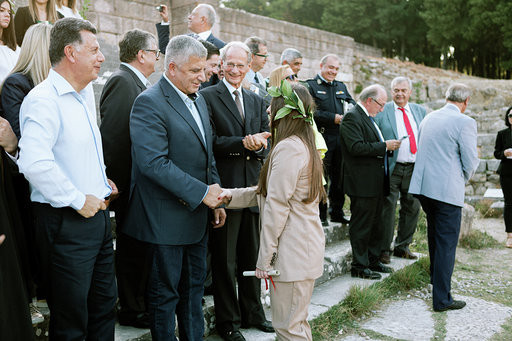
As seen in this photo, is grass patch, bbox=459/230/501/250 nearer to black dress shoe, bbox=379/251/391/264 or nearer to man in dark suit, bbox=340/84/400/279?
black dress shoe, bbox=379/251/391/264

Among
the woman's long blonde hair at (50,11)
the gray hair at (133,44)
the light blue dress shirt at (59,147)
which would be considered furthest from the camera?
the woman's long blonde hair at (50,11)

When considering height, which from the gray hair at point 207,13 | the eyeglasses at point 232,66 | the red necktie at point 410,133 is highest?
the gray hair at point 207,13

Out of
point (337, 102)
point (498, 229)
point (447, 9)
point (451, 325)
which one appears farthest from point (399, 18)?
point (451, 325)

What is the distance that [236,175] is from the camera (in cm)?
338

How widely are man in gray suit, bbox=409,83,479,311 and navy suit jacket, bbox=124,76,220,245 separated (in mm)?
2547

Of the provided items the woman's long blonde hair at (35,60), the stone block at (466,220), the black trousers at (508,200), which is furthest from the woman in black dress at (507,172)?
the woman's long blonde hair at (35,60)

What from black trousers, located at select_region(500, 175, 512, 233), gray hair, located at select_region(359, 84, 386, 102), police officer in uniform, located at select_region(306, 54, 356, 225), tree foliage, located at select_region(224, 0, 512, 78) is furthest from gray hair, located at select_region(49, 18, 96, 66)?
tree foliage, located at select_region(224, 0, 512, 78)

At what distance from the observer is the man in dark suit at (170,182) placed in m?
2.55

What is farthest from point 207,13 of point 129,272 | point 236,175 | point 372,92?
point 129,272

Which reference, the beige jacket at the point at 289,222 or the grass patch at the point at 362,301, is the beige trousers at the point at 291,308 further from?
the grass patch at the point at 362,301

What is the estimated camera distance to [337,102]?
576cm

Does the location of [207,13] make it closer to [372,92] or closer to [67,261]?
[372,92]

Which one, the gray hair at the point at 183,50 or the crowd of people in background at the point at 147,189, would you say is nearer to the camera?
the crowd of people in background at the point at 147,189

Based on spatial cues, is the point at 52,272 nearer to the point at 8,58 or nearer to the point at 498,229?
the point at 8,58
